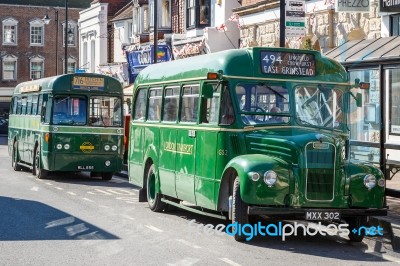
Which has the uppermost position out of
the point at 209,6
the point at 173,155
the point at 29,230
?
the point at 209,6

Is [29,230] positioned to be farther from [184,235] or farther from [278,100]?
[278,100]

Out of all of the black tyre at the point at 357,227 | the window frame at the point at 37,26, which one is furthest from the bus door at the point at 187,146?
the window frame at the point at 37,26

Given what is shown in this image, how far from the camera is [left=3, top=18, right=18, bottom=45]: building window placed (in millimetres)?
80625

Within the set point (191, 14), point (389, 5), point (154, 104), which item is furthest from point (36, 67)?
point (154, 104)

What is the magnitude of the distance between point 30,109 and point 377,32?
11.4m

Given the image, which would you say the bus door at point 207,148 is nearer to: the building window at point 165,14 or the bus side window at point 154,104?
the bus side window at point 154,104

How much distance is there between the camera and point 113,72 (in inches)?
2041

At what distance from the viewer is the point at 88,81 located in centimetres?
2569

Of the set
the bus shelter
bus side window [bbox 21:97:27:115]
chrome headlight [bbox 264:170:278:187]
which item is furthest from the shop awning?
bus side window [bbox 21:97:27:115]

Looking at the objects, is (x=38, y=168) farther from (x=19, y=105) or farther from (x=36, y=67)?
(x=36, y=67)

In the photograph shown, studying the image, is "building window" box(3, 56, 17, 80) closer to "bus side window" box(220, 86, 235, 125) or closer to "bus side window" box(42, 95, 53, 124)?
"bus side window" box(42, 95, 53, 124)

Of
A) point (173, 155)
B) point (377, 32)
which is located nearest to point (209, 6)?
point (377, 32)

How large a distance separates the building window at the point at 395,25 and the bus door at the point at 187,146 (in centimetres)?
868

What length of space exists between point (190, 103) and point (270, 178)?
11.2 ft
